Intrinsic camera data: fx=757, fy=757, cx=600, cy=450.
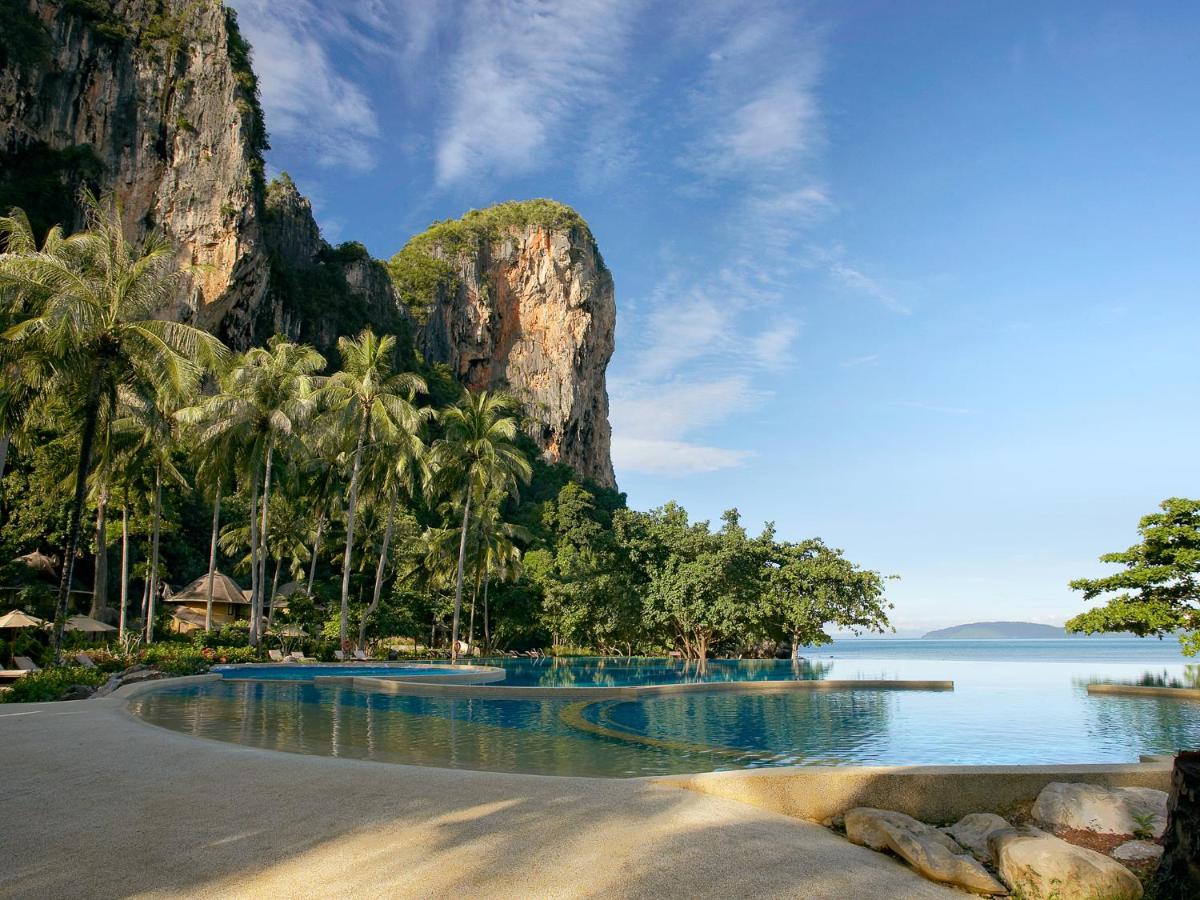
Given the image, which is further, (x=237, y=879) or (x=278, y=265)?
(x=278, y=265)

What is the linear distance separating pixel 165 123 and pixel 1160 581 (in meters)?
55.0

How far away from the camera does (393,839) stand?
181 inches

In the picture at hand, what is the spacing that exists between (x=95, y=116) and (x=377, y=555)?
31.2 m

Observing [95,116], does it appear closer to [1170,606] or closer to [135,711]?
[135,711]

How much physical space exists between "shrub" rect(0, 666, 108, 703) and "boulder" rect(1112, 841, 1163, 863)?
1433 centimetres

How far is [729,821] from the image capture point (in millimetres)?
5055

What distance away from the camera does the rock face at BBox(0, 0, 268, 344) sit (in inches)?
1656

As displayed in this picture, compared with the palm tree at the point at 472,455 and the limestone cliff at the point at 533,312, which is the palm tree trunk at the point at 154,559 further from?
the limestone cliff at the point at 533,312

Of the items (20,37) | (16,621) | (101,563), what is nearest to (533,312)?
(20,37)

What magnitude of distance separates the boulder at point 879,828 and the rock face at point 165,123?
4555 centimetres

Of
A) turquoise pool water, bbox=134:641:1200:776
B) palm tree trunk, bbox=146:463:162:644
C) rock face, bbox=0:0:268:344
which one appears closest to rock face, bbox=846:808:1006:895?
turquoise pool water, bbox=134:641:1200:776

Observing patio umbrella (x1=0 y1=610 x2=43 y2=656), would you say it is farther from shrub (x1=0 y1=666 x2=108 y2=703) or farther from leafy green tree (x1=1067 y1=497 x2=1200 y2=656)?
leafy green tree (x1=1067 y1=497 x2=1200 y2=656)

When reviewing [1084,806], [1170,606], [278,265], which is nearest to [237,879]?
[1084,806]

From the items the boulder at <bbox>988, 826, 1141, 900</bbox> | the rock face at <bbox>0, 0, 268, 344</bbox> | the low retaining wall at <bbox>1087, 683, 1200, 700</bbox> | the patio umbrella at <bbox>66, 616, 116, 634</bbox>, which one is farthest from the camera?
the rock face at <bbox>0, 0, 268, 344</bbox>
